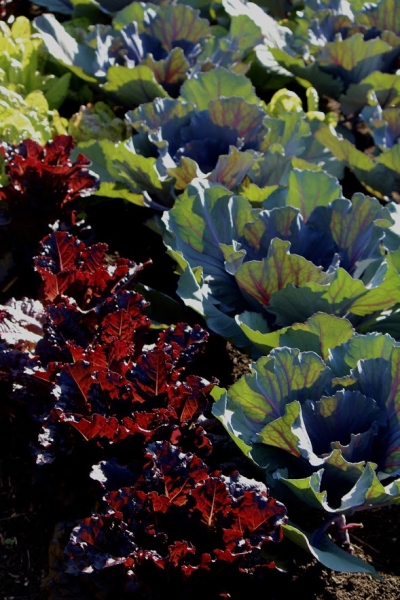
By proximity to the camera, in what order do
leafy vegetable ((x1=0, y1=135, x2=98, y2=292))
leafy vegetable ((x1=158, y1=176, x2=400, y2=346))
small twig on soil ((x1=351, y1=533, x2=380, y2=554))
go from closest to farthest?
small twig on soil ((x1=351, y1=533, x2=380, y2=554)) < leafy vegetable ((x1=158, y1=176, x2=400, y2=346)) < leafy vegetable ((x1=0, y1=135, x2=98, y2=292))

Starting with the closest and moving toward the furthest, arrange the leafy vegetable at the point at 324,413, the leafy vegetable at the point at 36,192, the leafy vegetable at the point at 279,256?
the leafy vegetable at the point at 324,413 → the leafy vegetable at the point at 279,256 → the leafy vegetable at the point at 36,192

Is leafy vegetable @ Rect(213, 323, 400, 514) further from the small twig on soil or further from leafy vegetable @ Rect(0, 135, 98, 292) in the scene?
leafy vegetable @ Rect(0, 135, 98, 292)

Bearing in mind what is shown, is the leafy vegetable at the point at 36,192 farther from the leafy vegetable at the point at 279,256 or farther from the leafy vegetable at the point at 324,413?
the leafy vegetable at the point at 324,413

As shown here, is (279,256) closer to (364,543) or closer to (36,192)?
(364,543)

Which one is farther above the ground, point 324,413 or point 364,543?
point 324,413

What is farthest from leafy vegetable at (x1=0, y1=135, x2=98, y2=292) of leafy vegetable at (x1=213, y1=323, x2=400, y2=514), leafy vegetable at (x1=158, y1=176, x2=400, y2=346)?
leafy vegetable at (x1=213, y1=323, x2=400, y2=514)

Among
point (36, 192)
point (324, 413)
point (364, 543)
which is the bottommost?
point (364, 543)

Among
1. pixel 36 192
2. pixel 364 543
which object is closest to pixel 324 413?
pixel 364 543

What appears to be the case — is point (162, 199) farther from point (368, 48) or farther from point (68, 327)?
point (368, 48)

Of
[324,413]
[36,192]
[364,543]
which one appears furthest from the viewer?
[36,192]

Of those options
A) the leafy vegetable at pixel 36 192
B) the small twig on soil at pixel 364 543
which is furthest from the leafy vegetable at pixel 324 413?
the leafy vegetable at pixel 36 192

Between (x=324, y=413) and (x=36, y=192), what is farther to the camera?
(x=36, y=192)

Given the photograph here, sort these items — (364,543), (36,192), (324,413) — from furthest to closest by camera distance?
1. (36,192)
2. (364,543)
3. (324,413)
